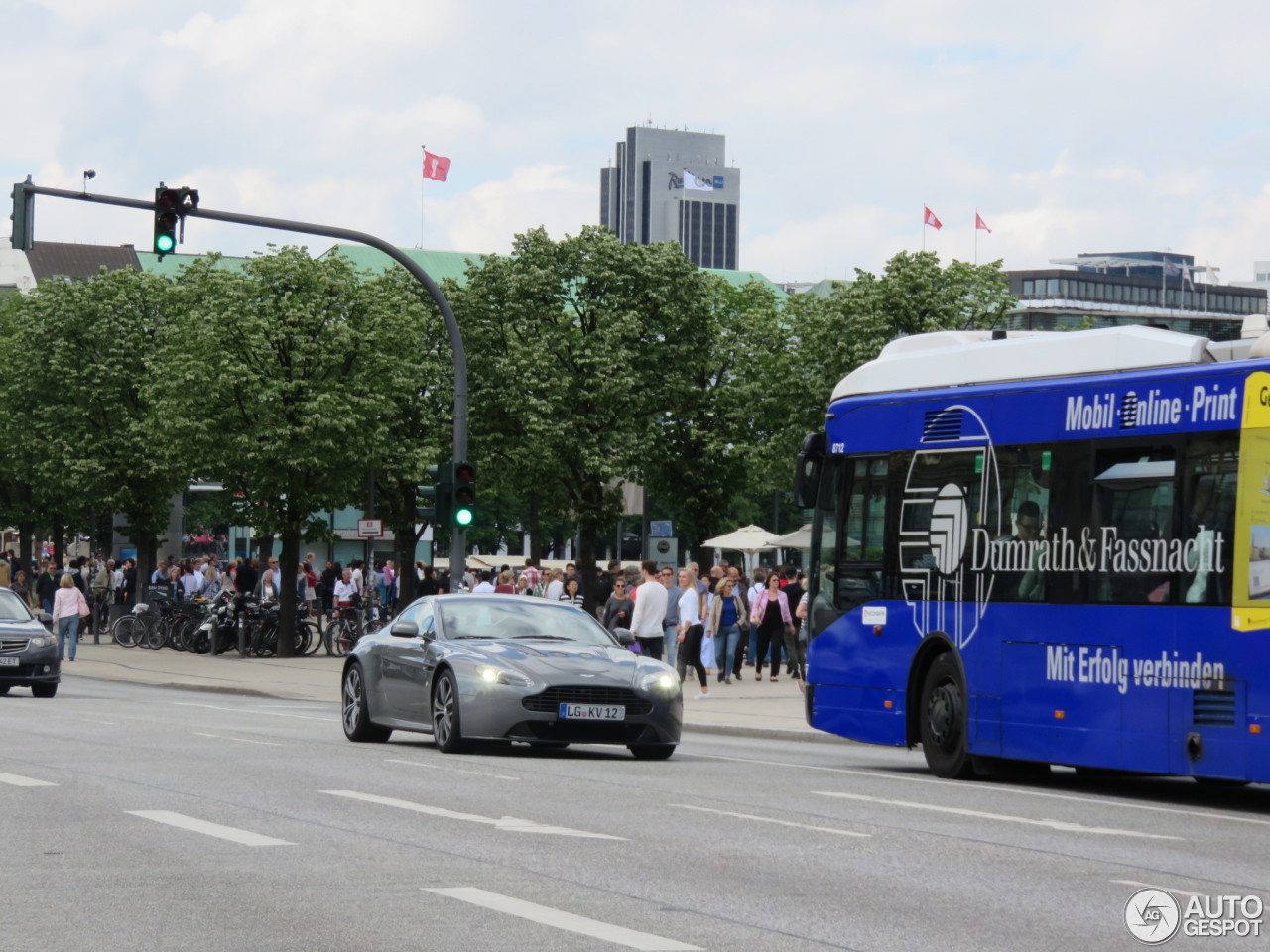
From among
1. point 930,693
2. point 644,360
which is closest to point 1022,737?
point 930,693

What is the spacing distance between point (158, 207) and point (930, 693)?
39.7 feet

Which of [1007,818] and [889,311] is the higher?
[889,311]

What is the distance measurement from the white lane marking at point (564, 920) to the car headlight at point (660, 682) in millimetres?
8231

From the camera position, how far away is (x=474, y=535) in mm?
109375

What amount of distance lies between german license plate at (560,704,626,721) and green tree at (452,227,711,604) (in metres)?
43.5

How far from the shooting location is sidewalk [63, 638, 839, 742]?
24.1 m

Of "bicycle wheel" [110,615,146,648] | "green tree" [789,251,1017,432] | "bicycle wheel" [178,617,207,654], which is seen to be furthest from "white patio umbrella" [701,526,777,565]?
"bicycle wheel" [110,615,146,648]

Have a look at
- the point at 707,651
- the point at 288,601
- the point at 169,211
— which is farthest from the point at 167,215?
→ the point at 288,601

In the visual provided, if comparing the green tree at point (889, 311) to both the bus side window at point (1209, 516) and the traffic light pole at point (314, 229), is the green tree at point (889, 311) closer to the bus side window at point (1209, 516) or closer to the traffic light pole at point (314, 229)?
the traffic light pole at point (314, 229)

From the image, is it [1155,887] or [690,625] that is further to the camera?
[690,625]

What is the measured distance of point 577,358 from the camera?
2441 inches

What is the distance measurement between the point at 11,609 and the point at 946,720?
Answer: 53.7ft

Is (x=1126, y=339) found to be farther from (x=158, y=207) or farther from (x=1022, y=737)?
(x=158, y=207)

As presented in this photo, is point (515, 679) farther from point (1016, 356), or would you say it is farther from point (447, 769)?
point (1016, 356)
